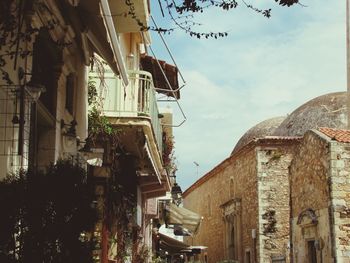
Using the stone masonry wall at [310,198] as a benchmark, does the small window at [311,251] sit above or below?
below

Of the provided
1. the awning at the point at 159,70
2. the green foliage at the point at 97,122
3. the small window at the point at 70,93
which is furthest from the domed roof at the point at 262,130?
the small window at the point at 70,93

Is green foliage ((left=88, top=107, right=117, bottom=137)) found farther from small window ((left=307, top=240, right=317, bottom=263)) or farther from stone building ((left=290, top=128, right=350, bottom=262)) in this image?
small window ((left=307, top=240, right=317, bottom=263))

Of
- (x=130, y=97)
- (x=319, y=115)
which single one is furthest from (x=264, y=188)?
(x=130, y=97)

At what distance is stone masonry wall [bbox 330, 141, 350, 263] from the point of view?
2066 centimetres

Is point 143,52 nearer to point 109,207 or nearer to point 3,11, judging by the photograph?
point 109,207

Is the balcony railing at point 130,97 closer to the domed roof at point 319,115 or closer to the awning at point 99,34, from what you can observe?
the awning at point 99,34

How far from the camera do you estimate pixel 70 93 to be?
9539 millimetres

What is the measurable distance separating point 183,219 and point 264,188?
255 inches

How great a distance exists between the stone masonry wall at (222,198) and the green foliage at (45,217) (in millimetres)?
26978

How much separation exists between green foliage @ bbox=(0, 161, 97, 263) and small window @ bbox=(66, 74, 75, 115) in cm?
432

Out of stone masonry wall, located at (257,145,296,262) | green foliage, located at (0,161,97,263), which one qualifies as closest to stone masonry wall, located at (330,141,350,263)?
stone masonry wall, located at (257,145,296,262)

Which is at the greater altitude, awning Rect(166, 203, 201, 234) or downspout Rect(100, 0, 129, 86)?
downspout Rect(100, 0, 129, 86)

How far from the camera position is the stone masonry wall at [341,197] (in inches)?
813

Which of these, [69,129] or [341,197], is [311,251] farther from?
[69,129]
